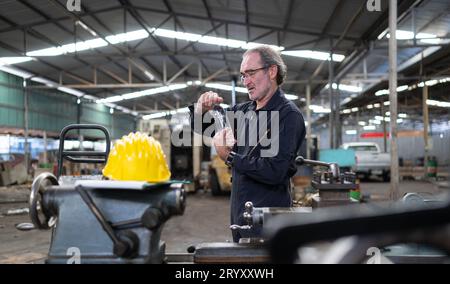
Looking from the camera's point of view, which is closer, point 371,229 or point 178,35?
point 371,229

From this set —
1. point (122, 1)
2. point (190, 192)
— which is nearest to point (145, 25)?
point (122, 1)

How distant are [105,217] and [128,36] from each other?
9547 mm

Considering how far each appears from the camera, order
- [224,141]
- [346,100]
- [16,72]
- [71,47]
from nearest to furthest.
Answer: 1. [224,141]
2. [71,47]
3. [16,72]
4. [346,100]

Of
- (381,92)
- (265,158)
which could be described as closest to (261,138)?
(265,158)

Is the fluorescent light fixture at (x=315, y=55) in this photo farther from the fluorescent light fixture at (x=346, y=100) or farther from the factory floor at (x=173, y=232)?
the fluorescent light fixture at (x=346, y=100)

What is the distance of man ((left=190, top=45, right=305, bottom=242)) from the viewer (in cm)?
131

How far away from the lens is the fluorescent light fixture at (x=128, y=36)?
9.44 metres

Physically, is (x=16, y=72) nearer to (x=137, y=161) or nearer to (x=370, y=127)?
(x=137, y=161)

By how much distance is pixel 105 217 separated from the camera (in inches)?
32.3

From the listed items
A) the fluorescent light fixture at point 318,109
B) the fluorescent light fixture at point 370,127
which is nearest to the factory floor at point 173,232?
the fluorescent light fixture at point 318,109

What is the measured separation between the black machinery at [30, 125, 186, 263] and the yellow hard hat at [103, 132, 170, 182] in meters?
0.08

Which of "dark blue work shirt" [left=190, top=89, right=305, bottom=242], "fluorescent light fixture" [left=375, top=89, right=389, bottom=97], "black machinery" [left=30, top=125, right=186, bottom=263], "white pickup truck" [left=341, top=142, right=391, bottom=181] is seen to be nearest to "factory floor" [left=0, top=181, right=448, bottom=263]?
"dark blue work shirt" [left=190, top=89, right=305, bottom=242]

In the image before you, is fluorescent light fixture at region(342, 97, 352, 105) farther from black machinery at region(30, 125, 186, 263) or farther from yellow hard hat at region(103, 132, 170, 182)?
black machinery at region(30, 125, 186, 263)
